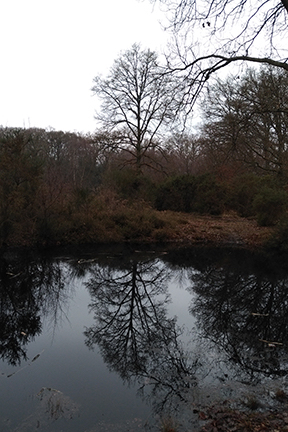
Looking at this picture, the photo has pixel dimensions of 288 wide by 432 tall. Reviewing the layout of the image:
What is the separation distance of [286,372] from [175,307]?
334 centimetres

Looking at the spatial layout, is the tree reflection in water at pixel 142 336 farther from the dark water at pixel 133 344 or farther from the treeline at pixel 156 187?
the treeline at pixel 156 187

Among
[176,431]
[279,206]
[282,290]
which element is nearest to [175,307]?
[282,290]

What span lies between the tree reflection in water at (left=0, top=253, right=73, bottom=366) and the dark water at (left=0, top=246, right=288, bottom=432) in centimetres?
3

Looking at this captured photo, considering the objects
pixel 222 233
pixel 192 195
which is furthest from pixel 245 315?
pixel 192 195

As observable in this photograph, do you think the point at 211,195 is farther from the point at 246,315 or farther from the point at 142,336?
the point at 142,336

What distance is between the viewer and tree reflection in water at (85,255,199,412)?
4875 millimetres

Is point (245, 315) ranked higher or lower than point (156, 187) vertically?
lower

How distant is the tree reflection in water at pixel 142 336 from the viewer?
16.0 feet

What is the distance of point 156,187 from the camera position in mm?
25828

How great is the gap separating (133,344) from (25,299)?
3419 millimetres

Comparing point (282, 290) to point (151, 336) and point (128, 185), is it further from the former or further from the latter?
point (128, 185)

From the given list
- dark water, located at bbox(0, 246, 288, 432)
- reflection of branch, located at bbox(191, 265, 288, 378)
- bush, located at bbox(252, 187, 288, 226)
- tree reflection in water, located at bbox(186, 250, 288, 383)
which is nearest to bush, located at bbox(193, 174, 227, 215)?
bush, located at bbox(252, 187, 288, 226)

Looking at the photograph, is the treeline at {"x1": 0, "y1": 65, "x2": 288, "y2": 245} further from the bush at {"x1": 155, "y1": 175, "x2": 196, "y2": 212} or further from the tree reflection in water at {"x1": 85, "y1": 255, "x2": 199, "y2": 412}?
the tree reflection in water at {"x1": 85, "y1": 255, "x2": 199, "y2": 412}

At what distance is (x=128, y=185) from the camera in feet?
79.8
